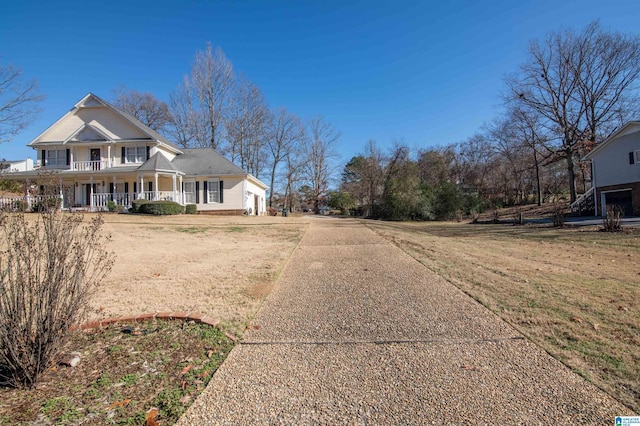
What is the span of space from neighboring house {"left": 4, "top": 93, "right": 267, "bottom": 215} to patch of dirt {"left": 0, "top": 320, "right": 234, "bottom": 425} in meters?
21.1

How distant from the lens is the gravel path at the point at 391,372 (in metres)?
2.12

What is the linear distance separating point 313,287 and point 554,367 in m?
3.33

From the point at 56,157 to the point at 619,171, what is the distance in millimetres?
40456

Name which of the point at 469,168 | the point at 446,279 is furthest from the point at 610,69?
the point at 446,279

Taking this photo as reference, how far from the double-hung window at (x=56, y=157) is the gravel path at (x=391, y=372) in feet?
90.6

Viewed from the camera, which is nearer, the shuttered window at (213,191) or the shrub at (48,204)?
the shrub at (48,204)

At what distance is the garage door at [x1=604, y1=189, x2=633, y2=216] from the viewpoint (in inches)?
802

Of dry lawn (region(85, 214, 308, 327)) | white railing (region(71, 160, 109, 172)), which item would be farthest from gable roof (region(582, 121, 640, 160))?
white railing (region(71, 160, 109, 172))

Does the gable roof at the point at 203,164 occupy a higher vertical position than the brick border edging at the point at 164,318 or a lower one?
higher

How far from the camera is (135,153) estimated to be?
2403cm

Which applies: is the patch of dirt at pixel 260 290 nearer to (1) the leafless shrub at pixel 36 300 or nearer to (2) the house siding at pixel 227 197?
(1) the leafless shrub at pixel 36 300

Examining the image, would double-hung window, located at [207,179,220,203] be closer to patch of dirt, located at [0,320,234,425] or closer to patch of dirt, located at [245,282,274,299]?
patch of dirt, located at [245,282,274,299]

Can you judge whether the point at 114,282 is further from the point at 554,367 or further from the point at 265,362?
the point at 554,367

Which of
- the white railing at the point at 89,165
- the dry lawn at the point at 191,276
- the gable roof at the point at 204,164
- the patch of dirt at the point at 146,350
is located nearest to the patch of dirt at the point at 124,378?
the patch of dirt at the point at 146,350
